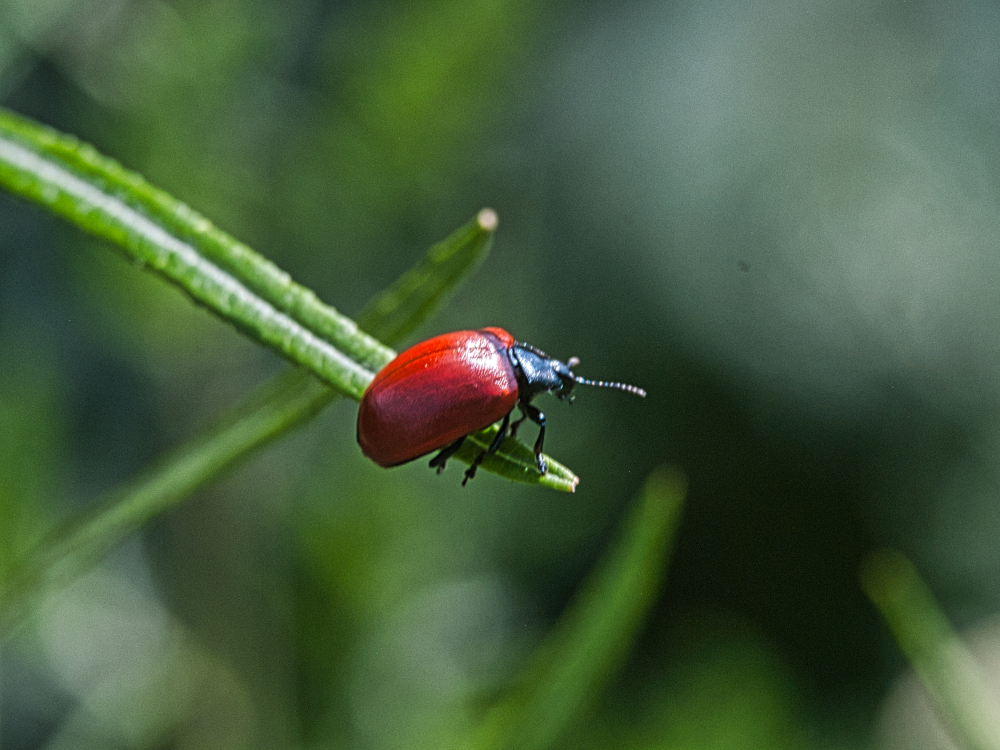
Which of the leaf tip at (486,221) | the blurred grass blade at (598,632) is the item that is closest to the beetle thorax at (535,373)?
the blurred grass blade at (598,632)

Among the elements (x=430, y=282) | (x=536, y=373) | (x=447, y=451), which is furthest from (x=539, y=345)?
(x=430, y=282)

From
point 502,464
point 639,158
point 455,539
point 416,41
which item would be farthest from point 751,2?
point 502,464

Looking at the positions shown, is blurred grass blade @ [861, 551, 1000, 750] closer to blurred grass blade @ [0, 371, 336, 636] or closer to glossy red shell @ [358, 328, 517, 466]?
glossy red shell @ [358, 328, 517, 466]

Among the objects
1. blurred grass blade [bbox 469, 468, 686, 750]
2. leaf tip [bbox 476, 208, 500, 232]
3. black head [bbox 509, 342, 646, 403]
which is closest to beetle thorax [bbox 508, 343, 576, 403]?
black head [bbox 509, 342, 646, 403]

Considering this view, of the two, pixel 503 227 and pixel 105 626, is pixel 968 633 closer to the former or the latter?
pixel 503 227

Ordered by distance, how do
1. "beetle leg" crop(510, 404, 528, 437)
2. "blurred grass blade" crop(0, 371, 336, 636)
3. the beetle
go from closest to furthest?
"blurred grass blade" crop(0, 371, 336, 636) → the beetle → "beetle leg" crop(510, 404, 528, 437)

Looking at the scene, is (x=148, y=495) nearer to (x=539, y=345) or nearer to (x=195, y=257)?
(x=195, y=257)

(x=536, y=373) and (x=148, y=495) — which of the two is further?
(x=536, y=373)
